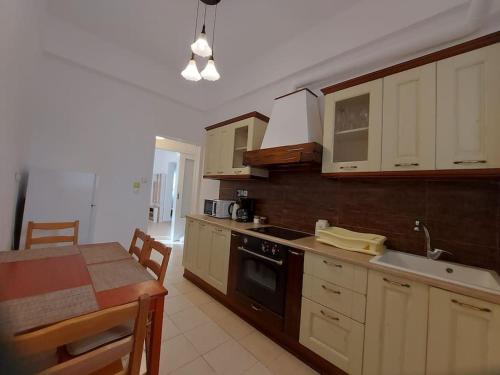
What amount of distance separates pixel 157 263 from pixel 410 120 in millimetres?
1954

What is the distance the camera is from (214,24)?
230 cm

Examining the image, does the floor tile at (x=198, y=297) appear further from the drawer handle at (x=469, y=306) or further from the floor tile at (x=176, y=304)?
the drawer handle at (x=469, y=306)

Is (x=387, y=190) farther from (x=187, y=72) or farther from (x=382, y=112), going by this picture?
(x=187, y=72)

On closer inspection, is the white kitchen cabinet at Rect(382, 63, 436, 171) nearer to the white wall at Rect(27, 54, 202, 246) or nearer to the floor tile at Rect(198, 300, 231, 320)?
the floor tile at Rect(198, 300, 231, 320)

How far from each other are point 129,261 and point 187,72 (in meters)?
→ 1.49

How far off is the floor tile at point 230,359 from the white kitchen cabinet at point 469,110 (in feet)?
6.13

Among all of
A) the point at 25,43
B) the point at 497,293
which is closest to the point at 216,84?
the point at 25,43

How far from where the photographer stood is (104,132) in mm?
2801

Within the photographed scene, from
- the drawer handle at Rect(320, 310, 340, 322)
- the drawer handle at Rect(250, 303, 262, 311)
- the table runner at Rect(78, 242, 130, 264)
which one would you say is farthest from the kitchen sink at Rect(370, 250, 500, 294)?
the table runner at Rect(78, 242, 130, 264)

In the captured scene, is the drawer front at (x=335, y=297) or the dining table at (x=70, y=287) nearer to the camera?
the dining table at (x=70, y=287)

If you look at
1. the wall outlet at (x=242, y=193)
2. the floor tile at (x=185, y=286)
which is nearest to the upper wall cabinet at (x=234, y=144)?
the wall outlet at (x=242, y=193)

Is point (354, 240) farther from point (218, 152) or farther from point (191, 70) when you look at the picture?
point (218, 152)

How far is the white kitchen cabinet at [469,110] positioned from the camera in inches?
47.1

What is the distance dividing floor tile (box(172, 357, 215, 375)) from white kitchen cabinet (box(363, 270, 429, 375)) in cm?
101
